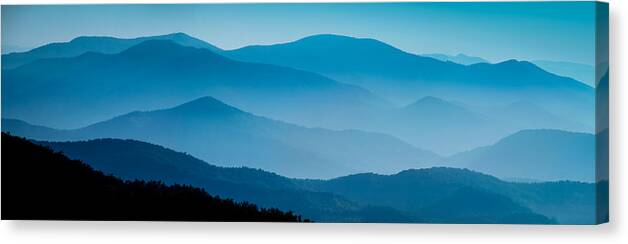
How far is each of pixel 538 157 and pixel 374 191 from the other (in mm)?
917

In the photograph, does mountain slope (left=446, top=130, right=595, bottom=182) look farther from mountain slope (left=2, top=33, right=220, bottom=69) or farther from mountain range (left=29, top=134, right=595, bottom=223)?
mountain slope (left=2, top=33, right=220, bottom=69)

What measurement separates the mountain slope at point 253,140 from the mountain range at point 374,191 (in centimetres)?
5

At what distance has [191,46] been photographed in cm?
677

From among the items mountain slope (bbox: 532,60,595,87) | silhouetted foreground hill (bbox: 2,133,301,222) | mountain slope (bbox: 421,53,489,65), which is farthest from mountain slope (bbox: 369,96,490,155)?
silhouetted foreground hill (bbox: 2,133,301,222)

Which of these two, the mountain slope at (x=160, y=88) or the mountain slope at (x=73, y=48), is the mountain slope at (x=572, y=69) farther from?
the mountain slope at (x=73, y=48)

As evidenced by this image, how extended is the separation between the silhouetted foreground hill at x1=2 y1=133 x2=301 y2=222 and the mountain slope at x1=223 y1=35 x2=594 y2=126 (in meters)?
0.94

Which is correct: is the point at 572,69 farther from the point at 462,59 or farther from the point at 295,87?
the point at 295,87

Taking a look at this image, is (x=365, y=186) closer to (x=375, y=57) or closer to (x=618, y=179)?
(x=375, y=57)

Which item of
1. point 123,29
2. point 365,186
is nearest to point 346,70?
point 365,186

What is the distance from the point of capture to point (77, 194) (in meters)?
6.83

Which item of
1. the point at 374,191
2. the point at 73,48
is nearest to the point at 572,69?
the point at 374,191

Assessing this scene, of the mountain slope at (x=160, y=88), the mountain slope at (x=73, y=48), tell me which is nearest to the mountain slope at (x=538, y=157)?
the mountain slope at (x=160, y=88)

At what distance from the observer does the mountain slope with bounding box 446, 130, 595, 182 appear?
654cm

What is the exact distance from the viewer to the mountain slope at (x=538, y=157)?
6535mm
